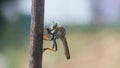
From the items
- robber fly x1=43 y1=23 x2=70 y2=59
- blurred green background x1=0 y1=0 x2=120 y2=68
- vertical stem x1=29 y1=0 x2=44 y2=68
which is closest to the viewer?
vertical stem x1=29 y1=0 x2=44 y2=68

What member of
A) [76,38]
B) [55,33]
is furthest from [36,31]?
[76,38]

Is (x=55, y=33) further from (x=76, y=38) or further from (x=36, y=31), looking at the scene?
(x=76, y=38)

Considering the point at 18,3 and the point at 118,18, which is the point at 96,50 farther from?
the point at 18,3

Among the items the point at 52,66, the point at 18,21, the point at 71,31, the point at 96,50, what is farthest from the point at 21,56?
the point at 18,21

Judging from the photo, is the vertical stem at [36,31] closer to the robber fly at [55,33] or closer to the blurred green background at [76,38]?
the robber fly at [55,33]

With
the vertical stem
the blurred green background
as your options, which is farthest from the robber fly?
the blurred green background

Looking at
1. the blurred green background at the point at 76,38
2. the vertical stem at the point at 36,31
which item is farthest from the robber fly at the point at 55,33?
the blurred green background at the point at 76,38

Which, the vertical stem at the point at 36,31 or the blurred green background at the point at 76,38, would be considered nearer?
the vertical stem at the point at 36,31

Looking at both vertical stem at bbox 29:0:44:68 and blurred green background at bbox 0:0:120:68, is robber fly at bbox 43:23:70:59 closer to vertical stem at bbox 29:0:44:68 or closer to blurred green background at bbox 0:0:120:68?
vertical stem at bbox 29:0:44:68
